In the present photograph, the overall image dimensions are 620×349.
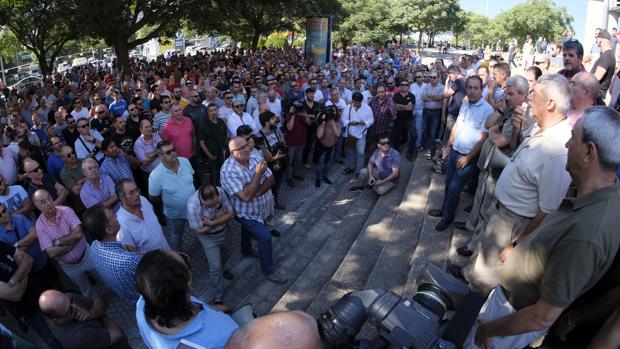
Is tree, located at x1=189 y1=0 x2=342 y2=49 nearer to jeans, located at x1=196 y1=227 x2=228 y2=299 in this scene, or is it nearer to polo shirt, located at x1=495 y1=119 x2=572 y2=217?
jeans, located at x1=196 y1=227 x2=228 y2=299

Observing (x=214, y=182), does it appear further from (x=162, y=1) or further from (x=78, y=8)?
(x=162, y=1)

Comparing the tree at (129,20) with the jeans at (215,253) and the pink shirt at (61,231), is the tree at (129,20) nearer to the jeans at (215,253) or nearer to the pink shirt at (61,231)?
the pink shirt at (61,231)

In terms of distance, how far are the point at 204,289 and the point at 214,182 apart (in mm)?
2450

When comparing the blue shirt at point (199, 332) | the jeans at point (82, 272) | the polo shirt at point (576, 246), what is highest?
the polo shirt at point (576, 246)

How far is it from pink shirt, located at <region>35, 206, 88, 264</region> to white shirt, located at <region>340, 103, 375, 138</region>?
486 cm

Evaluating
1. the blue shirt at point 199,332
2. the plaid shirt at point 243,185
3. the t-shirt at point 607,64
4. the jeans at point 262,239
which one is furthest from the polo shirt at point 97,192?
the t-shirt at point 607,64

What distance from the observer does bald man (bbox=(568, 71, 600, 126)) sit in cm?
297

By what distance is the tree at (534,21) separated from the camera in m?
43.4

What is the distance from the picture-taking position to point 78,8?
42.8 ft

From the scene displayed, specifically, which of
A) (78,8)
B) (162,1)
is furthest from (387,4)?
(78,8)

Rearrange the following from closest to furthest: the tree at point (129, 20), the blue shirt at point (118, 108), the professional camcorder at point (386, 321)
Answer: the professional camcorder at point (386, 321), the blue shirt at point (118, 108), the tree at point (129, 20)

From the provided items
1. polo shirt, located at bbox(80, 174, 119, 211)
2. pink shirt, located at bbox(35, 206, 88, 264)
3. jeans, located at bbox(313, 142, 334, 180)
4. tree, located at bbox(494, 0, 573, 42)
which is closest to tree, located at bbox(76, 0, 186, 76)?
jeans, located at bbox(313, 142, 334, 180)

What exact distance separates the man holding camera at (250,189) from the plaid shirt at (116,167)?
5.51 ft

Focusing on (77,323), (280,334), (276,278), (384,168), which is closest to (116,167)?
(276,278)
